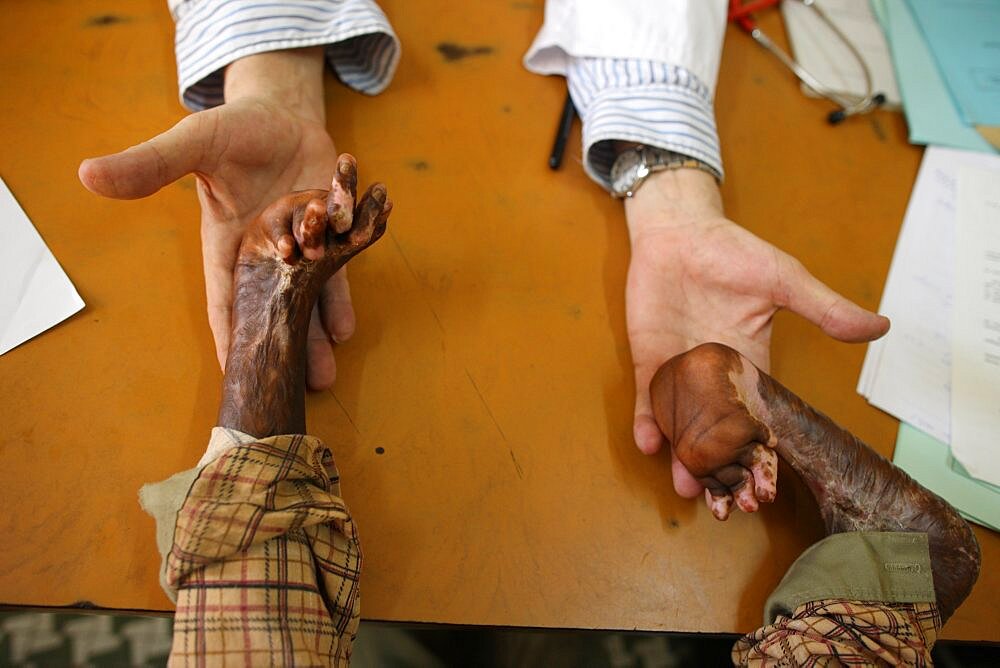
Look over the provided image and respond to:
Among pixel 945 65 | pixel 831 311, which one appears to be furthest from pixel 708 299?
pixel 945 65

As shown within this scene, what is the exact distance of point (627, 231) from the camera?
3.19 feet

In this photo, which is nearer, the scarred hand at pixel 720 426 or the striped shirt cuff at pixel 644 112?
the scarred hand at pixel 720 426

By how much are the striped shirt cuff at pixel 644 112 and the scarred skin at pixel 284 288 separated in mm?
396

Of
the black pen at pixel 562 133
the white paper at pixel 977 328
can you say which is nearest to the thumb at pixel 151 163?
the black pen at pixel 562 133

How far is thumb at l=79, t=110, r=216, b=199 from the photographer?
0.62m

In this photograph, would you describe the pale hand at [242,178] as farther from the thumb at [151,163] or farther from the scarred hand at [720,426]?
the scarred hand at [720,426]

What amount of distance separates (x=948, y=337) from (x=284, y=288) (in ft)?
2.80

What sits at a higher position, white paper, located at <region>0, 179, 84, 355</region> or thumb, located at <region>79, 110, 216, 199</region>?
thumb, located at <region>79, 110, 216, 199</region>

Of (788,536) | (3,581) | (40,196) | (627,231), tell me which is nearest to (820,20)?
(627,231)

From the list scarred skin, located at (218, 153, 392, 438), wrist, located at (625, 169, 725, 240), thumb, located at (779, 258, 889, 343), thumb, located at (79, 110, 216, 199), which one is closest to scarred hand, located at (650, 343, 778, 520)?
thumb, located at (779, 258, 889, 343)

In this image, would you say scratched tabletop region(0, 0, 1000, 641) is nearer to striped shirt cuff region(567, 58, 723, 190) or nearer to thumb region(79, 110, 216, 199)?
striped shirt cuff region(567, 58, 723, 190)

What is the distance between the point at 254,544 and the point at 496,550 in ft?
0.81

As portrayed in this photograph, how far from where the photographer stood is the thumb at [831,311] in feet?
2.51

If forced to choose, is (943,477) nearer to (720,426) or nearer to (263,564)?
(720,426)
